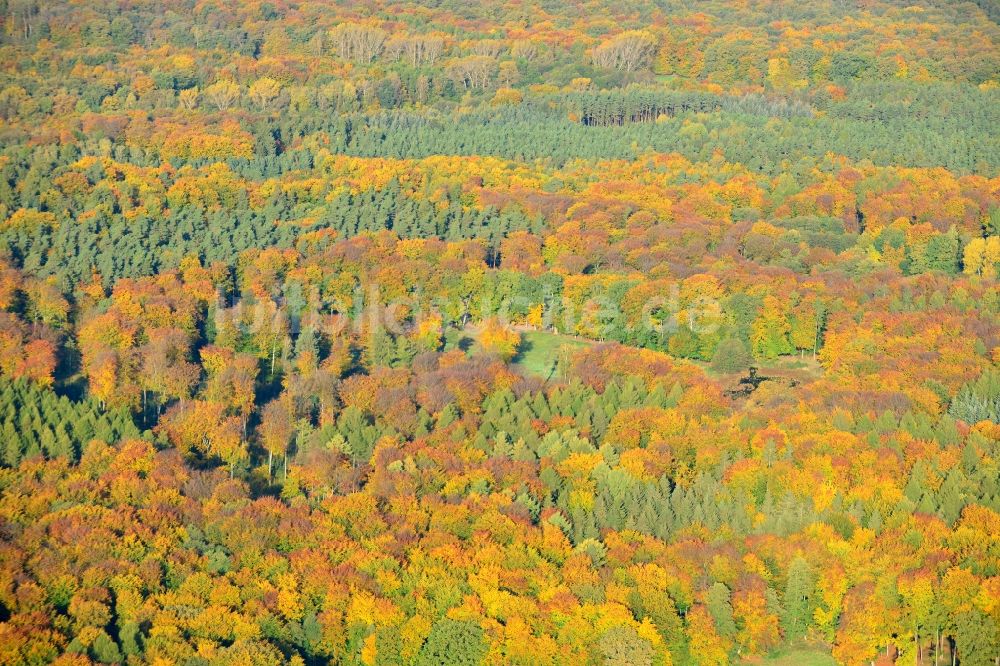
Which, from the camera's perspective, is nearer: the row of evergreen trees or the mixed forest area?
the mixed forest area

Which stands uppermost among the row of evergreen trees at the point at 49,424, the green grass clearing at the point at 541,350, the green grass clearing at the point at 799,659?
the green grass clearing at the point at 799,659

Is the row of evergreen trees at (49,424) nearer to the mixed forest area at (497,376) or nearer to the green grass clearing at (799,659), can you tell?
the mixed forest area at (497,376)

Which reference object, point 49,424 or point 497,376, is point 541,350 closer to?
point 497,376

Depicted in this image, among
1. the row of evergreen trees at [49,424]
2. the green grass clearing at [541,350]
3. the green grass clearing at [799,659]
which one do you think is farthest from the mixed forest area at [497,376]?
the green grass clearing at [541,350]

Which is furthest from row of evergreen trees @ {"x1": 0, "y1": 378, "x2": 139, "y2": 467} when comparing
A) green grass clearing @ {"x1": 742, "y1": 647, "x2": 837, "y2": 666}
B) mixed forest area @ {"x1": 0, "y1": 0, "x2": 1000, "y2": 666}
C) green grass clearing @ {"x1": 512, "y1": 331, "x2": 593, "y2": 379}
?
green grass clearing @ {"x1": 742, "y1": 647, "x2": 837, "y2": 666}

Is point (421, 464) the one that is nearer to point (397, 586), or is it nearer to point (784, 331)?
point (397, 586)

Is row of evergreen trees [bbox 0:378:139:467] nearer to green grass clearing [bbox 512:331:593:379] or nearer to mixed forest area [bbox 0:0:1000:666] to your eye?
mixed forest area [bbox 0:0:1000:666]

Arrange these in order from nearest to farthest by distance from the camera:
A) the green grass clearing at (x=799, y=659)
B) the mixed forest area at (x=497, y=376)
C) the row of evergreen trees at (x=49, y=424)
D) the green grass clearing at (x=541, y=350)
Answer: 1. the mixed forest area at (x=497, y=376)
2. the green grass clearing at (x=799, y=659)
3. the row of evergreen trees at (x=49, y=424)
4. the green grass clearing at (x=541, y=350)

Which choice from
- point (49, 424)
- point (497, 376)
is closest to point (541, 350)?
point (497, 376)

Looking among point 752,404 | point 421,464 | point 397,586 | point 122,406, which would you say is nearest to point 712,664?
point 397,586
